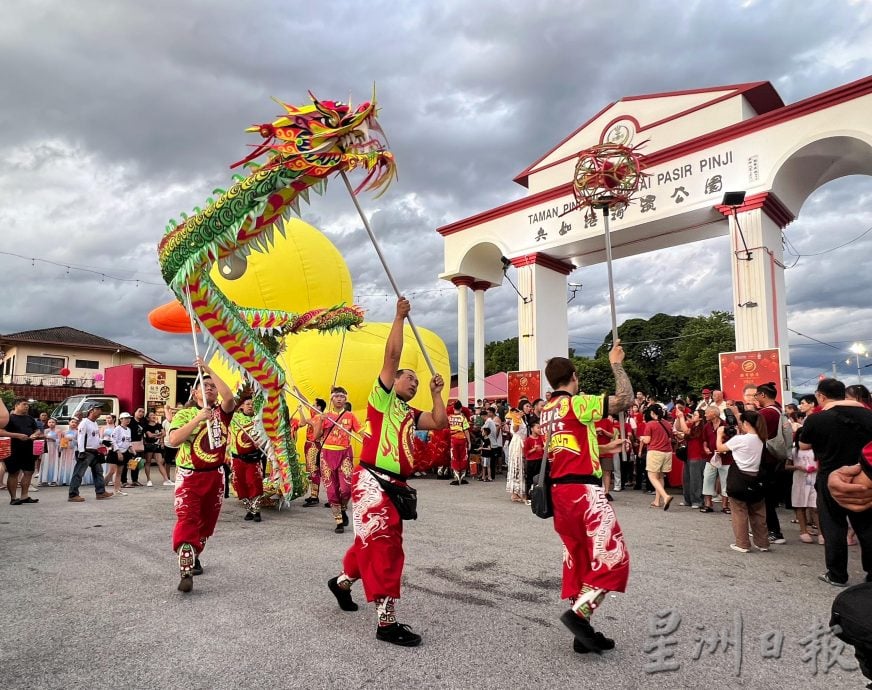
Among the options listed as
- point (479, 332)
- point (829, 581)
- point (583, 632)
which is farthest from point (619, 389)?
point (479, 332)

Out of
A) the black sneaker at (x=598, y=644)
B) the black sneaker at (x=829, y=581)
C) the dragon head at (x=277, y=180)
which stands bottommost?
the black sneaker at (x=829, y=581)

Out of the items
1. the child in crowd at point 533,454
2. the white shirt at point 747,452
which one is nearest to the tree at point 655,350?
the child in crowd at point 533,454

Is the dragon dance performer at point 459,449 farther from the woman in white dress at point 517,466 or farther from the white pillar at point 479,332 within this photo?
the white pillar at point 479,332

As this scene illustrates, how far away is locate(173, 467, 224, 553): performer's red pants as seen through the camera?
4320 millimetres

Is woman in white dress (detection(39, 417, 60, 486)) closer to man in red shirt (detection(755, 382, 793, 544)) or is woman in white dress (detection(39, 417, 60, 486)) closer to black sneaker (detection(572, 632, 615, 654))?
black sneaker (detection(572, 632, 615, 654))

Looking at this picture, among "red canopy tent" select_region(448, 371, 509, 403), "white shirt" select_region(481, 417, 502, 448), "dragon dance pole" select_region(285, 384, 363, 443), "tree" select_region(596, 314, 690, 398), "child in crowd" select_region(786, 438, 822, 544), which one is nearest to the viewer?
"dragon dance pole" select_region(285, 384, 363, 443)

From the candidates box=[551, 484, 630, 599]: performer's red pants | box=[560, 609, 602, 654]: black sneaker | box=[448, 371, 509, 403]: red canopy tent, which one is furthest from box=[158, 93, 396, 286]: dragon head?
box=[448, 371, 509, 403]: red canopy tent

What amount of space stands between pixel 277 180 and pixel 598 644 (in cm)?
462

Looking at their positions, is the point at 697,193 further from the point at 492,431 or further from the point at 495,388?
the point at 495,388

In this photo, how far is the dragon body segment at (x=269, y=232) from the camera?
4.64 meters

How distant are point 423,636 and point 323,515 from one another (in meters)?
4.73

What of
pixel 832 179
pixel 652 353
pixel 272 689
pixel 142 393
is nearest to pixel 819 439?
pixel 272 689

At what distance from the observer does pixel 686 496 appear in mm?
8656

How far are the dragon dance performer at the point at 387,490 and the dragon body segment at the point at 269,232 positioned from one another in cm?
181
